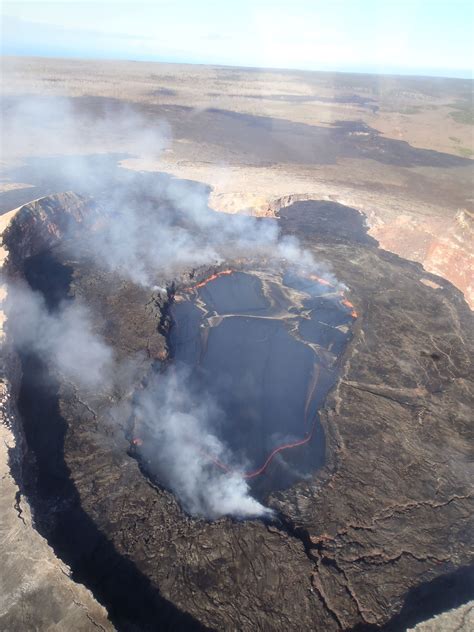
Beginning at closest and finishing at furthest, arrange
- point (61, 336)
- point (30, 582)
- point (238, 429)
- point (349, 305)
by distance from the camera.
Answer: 1. point (30, 582)
2. point (238, 429)
3. point (61, 336)
4. point (349, 305)

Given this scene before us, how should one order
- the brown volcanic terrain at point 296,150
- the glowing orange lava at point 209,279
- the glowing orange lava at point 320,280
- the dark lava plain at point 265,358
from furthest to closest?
the brown volcanic terrain at point 296,150 → the glowing orange lava at point 320,280 → the glowing orange lava at point 209,279 → the dark lava plain at point 265,358

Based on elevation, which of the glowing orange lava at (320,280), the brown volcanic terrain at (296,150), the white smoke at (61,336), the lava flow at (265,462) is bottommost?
the lava flow at (265,462)

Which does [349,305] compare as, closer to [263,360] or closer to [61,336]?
[263,360]

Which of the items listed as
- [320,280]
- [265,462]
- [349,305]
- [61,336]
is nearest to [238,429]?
[265,462]

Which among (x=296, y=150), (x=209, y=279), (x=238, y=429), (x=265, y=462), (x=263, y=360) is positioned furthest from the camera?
(x=296, y=150)

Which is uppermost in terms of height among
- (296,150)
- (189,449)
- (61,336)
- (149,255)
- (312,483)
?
(296,150)

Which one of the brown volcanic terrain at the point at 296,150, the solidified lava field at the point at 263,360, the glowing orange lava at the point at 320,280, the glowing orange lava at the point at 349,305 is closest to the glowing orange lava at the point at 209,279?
the solidified lava field at the point at 263,360

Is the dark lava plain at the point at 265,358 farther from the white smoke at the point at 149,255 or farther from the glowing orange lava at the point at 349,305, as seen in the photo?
the white smoke at the point at 149,255

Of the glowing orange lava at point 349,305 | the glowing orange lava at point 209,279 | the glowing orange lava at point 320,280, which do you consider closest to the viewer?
the glowing orange lava at point 349,305

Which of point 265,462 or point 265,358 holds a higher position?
point 265,358
